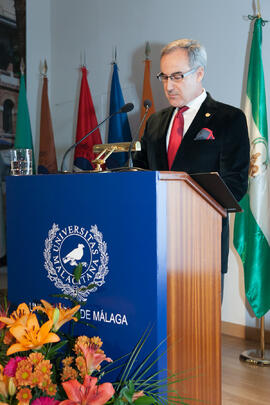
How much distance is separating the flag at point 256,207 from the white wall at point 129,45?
19 centimetres

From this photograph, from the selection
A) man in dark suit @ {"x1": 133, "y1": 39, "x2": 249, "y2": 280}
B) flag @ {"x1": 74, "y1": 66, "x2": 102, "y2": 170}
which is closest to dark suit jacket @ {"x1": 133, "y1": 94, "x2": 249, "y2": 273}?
man in dark suit @ {"x1": 133, "y1": 39, "x2": 249, "y2": 280}

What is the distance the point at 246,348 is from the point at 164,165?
1865mm

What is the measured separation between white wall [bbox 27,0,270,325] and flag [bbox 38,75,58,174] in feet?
0.93

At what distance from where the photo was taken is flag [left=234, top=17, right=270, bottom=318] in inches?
132

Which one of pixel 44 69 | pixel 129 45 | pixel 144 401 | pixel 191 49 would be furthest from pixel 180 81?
pixel 44 69

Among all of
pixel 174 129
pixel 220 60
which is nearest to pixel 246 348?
pixel 174 129

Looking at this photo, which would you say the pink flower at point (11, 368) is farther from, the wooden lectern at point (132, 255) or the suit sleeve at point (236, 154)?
the suit sleeve at point (236, 154)

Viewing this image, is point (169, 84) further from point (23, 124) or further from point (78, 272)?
point (23, 124)

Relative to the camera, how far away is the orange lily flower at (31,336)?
108 centimetres

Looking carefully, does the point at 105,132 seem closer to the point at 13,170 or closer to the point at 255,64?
the point at 255,64

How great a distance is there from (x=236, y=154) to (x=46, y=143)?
336 centimetres

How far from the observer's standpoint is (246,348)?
348cm

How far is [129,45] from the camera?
463 centimetres

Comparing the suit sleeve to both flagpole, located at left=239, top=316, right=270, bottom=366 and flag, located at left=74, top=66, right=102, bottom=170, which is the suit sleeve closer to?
flagpole, located at left=239, top=316, right=270, bottom=366
